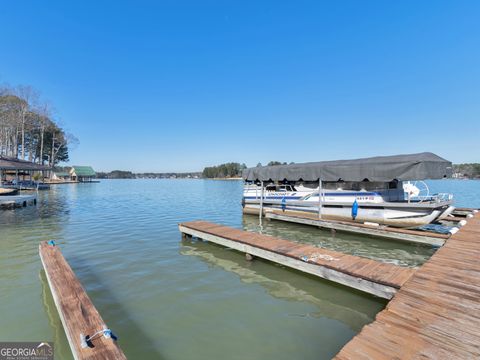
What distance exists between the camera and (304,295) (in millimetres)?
5590

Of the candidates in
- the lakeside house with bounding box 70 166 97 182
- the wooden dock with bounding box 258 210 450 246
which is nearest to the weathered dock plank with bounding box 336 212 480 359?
the wooden dock with bounding box 258 210 450 246

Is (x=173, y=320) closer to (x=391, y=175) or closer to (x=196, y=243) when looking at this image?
(x=196, y=243)

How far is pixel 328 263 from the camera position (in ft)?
19.3

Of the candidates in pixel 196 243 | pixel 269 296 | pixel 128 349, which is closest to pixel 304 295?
pixel 269 296

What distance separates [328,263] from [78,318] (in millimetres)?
4935

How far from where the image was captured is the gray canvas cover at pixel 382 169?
1012 cm

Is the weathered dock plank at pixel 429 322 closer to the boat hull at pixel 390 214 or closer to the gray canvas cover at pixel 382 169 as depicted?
the gray canvas cover at pixel 382 169

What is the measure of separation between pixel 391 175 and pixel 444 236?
117 inches

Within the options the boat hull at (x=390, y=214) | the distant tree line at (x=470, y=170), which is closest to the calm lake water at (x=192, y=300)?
the boat hull at (x=390, y=214)

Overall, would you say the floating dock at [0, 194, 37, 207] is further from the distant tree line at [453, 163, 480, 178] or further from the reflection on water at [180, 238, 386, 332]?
the distant tree line at [453, 163, 480, 178]

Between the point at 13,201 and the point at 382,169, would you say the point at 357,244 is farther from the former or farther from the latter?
the point at 13,201

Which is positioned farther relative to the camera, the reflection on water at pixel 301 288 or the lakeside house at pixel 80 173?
the lakeside house at pixel 80 173

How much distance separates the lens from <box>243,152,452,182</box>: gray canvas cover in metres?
10.1
